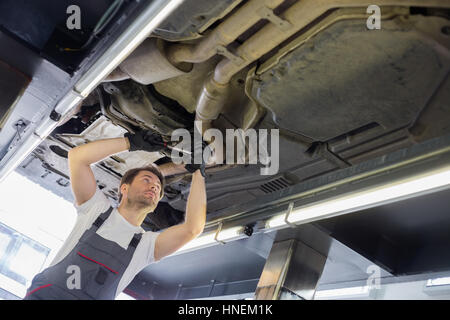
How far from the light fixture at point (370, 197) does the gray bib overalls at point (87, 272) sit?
0.96m

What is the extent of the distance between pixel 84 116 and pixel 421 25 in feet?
8.58

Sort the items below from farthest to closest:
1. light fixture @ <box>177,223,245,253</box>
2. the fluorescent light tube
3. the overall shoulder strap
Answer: the fluorescent light tube
light fixture @ <box>177,223,245,253</box>
the overall shoulder strap

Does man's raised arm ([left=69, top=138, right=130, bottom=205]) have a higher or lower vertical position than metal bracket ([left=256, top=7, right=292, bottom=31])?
lower

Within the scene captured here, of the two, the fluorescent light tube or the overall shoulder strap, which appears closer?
the overall shoulder strap

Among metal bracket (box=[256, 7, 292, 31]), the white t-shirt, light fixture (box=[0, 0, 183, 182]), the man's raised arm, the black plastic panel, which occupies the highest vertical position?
the black plastic panel

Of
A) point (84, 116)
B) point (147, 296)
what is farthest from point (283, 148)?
point (147, 296)

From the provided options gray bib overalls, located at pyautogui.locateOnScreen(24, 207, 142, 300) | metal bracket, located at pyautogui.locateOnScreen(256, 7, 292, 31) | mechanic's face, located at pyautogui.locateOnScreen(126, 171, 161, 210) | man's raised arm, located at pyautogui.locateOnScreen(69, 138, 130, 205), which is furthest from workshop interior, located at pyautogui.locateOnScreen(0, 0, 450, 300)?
gray bib overalls, located at pyautogui.locateOnScreen(24, 207, 142, 300)

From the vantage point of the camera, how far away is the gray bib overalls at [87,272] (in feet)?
8.31

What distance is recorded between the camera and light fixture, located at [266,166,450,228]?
235 centimetres

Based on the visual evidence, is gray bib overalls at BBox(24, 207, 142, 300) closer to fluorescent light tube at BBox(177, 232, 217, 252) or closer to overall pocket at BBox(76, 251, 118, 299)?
overall pocket at BBox(76, 251, 118, 299)

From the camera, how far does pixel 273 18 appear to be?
8.55 ft

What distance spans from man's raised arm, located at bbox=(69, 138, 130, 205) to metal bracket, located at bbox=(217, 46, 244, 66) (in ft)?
2.68

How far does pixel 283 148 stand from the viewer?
355 cm

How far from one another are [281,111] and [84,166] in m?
1.22
